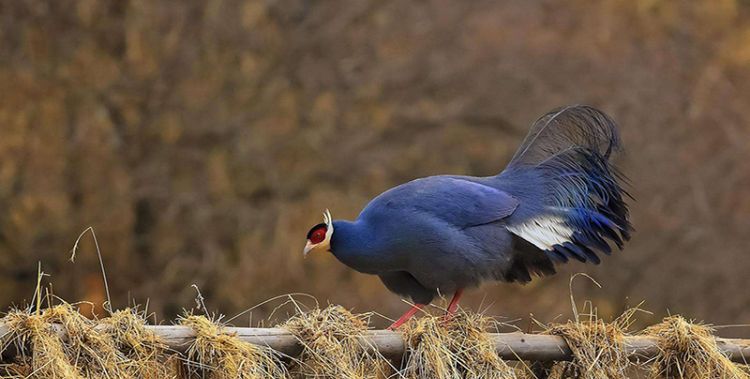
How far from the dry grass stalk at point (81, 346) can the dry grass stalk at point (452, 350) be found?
63 cm

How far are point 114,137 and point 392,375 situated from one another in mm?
4576

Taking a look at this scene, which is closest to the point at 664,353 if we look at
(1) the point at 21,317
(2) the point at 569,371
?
(2) the point at 569,371

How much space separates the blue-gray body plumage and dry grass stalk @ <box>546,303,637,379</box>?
0.45 m

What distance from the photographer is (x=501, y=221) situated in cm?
424

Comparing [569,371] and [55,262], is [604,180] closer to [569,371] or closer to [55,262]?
[569,371]

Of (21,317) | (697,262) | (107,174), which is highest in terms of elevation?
(21,317)

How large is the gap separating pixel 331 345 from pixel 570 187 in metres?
1.36

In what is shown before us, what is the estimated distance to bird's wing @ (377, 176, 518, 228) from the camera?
4.18m

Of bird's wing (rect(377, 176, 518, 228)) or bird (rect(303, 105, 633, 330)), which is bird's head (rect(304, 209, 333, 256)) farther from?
bird's wing (rect(377, 176, 518, 228))

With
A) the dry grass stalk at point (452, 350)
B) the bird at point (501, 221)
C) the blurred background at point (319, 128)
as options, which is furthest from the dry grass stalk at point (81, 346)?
the blurred background at point (319, 128)

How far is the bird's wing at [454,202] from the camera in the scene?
4176mm

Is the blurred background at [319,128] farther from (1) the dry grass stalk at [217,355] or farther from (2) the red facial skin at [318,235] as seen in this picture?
(1) the dry grass stalk at [217,355]

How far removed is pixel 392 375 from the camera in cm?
349

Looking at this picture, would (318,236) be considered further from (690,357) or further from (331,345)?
(690,357)
